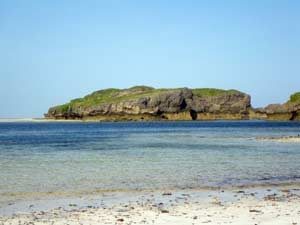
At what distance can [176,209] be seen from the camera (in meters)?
20.0

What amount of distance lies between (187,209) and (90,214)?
3.80 metres

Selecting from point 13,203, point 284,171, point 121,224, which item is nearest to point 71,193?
point 13,203

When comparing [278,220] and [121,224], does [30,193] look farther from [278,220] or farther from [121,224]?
[278,220]

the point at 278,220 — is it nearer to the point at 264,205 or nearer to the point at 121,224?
the point at 264,205

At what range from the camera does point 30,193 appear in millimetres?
25688

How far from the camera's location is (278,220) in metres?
17.2

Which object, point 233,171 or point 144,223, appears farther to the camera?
point 233,171

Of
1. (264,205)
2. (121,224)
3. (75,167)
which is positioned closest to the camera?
(121,224)

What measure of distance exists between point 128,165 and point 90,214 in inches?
810

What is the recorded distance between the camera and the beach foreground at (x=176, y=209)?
57.7 ft

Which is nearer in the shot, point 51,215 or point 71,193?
point 51,215

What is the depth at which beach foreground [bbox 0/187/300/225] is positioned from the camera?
57.7 feet

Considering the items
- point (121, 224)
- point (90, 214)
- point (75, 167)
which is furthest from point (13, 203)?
point (75, 167)

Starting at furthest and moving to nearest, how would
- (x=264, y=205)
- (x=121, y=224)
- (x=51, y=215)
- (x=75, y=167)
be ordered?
(x=75, y=167) → (x=264, y=205) → (x=51, y=215) → (x=121, y=224)
